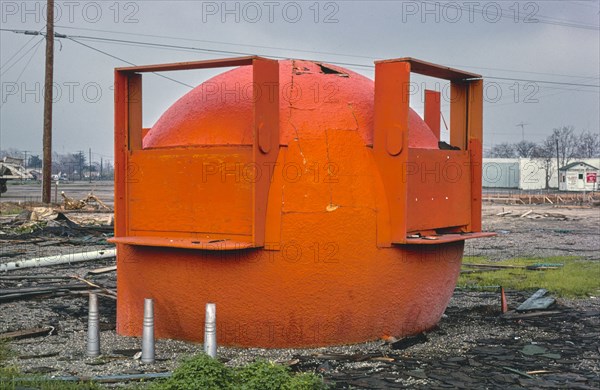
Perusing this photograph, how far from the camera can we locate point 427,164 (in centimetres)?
875

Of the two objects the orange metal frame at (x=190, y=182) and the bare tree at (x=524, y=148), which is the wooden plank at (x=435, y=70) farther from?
the bare tree at (x=524, y=148)

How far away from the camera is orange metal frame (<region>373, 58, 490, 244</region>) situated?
321 inches

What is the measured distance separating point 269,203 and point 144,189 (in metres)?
1.68

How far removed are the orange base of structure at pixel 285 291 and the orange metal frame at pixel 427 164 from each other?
0.43 meters

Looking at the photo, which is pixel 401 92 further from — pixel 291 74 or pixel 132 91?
Result: pixel 132 91

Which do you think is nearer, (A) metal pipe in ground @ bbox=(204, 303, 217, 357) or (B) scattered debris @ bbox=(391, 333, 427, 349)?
(A) metal pipe in ground @ bbox=(204, 303, 217, 357)

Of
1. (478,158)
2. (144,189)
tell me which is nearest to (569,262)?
(478,158)

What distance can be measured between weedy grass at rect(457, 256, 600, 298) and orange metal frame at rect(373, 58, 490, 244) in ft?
14.3

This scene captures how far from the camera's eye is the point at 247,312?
8.08 meters

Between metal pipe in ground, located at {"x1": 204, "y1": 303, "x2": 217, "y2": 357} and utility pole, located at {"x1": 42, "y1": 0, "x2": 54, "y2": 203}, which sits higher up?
utility pole, located at {"x1": 42, "y1": 0, "x2": 54, "y2": 203}

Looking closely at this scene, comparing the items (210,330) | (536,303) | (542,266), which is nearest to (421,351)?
(210,330)

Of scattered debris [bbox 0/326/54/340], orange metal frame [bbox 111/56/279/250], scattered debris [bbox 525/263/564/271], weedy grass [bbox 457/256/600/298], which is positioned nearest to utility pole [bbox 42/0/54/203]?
weedy grass [bbox 457/256/600/298]

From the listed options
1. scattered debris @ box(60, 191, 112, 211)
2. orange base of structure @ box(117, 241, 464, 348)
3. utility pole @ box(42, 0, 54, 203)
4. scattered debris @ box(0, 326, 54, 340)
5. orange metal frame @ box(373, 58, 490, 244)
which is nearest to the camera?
orange base of structure @ box(117, 241, 464, 348)

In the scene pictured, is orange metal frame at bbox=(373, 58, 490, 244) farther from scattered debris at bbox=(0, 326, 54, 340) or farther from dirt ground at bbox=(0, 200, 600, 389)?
scattered debris at bbox=(0, 326, 54, 340)
